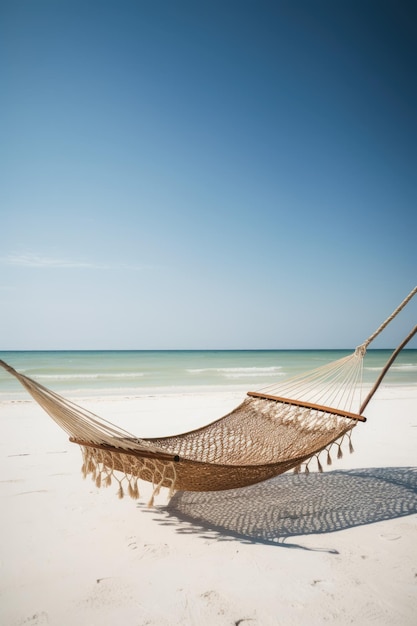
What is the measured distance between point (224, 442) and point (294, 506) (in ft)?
1.68

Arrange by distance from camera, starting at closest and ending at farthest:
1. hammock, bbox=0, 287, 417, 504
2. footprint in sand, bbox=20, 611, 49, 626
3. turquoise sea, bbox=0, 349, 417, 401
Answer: footprint in sand, bbox=20, 611, 49, 626, hammock, bbox=0, 287, 417, 504, turquoise sea, bbox=0, 349, 417, 401

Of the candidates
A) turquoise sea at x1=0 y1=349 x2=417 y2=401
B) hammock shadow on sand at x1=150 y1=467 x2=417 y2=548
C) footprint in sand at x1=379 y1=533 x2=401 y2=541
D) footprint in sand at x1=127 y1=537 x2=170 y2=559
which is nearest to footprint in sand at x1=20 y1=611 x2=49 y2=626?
footprint in sand at x1=127 y1=537 x2=170 y2=559

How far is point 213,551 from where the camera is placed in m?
1.62

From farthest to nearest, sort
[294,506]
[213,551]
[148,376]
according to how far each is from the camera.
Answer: [148,376]
[294,506]
[213,551]

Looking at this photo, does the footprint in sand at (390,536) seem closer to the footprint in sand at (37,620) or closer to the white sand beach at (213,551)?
the white sand beach at (213,551)

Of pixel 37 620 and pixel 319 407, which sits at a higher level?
pixel 319 407

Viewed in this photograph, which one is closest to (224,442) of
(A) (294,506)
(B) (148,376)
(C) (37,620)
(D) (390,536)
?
(A) (294,506)

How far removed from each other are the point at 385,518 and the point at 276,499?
535 millimetres

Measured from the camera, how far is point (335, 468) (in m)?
2.73

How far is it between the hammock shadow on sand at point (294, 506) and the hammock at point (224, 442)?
0.17 metres

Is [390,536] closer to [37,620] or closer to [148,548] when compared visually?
[148,548]

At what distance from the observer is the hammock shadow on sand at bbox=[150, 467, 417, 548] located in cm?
183

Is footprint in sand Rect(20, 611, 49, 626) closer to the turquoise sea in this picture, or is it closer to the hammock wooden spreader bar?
the hammock wooden spreader bar

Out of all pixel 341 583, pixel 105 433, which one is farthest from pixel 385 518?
pixel 105 433
